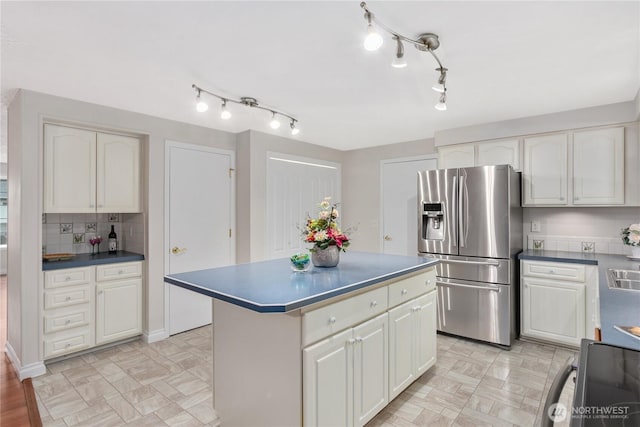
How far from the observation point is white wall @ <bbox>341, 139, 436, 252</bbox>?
16.4 ft

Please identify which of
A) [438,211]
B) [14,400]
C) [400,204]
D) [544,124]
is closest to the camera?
[14,400]

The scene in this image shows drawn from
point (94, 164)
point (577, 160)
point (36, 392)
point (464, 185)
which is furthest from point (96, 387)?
point (577, 160)

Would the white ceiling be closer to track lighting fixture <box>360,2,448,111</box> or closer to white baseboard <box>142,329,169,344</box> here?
track lighting fixture <box>360,2,448,111</box>

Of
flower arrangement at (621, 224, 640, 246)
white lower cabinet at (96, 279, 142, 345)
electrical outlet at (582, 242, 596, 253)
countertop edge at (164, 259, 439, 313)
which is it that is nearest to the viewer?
countertop edge at (164, 259, 439, 313)

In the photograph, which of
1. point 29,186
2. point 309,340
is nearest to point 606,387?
point 309,340

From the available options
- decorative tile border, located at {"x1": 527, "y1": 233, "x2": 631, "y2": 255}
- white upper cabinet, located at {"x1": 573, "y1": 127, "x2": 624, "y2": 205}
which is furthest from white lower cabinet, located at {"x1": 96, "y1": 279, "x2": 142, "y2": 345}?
white upper cabinet, located at {"x1": 573, "y1": 127, "x2": 624, "y2": 205}

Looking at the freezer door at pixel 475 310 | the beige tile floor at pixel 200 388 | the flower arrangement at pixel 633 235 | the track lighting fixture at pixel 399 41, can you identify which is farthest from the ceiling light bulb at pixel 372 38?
the flower arrangement at pixel 633 235

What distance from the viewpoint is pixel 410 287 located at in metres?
2.43

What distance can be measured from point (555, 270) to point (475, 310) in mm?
812

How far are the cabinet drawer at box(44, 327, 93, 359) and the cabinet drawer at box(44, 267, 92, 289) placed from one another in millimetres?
422

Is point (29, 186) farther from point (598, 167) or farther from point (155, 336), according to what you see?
point (598, 167)

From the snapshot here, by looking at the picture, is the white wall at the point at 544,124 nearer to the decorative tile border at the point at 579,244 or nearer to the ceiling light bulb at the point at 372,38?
the decorative tile border at the point at 579,244

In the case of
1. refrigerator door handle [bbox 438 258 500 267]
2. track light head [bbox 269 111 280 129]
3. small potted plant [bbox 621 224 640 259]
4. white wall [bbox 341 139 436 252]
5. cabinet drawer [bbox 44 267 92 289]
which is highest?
track light head [bbox 269 111 280 129]

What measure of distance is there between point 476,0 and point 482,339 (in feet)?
9.75
